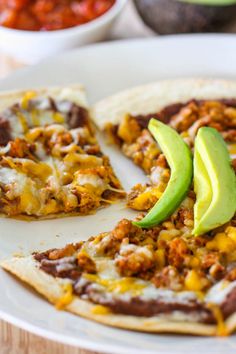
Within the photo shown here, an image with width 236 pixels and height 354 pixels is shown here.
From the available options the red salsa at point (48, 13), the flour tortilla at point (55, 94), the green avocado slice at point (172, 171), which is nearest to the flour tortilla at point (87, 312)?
the green avocado slice at point (172, 171)

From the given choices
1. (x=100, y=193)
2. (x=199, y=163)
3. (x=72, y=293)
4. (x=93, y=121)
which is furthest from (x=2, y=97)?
(x=72, y=293)

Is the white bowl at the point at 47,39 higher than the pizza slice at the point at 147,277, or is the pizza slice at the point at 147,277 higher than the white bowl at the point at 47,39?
the white bowl at the point at 47,39

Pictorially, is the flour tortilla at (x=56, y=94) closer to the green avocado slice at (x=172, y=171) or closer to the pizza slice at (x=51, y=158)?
the pizza slice at (x=51, y=158)

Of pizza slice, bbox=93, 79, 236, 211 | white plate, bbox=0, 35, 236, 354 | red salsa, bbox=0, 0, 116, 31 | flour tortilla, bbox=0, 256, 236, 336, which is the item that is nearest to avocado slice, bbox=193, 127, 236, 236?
pizza slice, bbox=93, 79, 236, 211

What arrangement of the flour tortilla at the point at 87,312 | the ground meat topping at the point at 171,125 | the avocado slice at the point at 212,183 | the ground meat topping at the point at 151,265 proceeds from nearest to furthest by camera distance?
the flour tortilla at the point at 87,312, the ground meat topping at the point at 151,265, the avocado slice at the point at 212,183, the ground meat topping at the point at 171,125

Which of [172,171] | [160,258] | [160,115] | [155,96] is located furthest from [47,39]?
[160,258]

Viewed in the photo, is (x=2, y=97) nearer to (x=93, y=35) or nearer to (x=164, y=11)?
(x=93, y=35)

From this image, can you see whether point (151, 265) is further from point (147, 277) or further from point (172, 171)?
point (172, 171)

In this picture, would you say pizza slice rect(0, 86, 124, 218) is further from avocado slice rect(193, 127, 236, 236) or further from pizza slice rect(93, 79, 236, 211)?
avocado slice rect(193, 127, 236, 236)

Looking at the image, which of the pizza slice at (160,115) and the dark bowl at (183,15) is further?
the dark bowl at (183,15)
